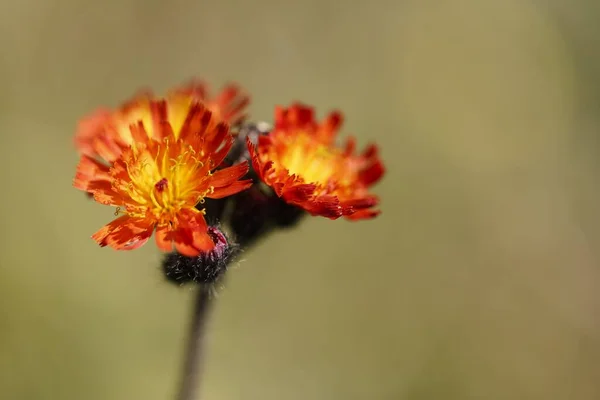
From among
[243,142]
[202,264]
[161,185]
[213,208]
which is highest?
[243,142]

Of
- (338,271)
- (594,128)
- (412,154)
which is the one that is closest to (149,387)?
(338,271)

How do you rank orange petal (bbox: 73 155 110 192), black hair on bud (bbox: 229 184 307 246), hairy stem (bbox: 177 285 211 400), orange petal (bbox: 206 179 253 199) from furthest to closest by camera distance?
1. hairy stem (bbox: 177 285 211 400)
2. black hair on bud (bbox: 229 184 307 246)
3. orange petal (bbox: 73 155 110 192)
4. orange petal (bbox: 206 179 253 199)

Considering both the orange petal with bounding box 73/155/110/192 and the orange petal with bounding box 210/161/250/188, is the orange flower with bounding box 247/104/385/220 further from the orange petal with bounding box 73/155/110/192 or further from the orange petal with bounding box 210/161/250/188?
the orange petal with bounding box 73/155/110/192

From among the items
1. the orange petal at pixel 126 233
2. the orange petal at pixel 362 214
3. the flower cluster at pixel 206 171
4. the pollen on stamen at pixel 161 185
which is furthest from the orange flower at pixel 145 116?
the orange petal at pixel 362 214

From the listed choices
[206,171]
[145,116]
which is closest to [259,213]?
[206,171]

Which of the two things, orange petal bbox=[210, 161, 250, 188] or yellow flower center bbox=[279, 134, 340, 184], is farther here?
yellow flower center bbox=[279, 134, 340, 184]

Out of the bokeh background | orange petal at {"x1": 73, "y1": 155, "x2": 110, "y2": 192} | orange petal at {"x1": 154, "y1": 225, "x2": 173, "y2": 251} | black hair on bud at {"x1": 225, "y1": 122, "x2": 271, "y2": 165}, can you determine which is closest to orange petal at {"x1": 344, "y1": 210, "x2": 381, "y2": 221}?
black hair on bud at {"x1": 225, "y1": 122, "x2": 271, "y2": 165}

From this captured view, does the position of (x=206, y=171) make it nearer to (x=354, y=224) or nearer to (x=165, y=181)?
(x=165, y=181)
